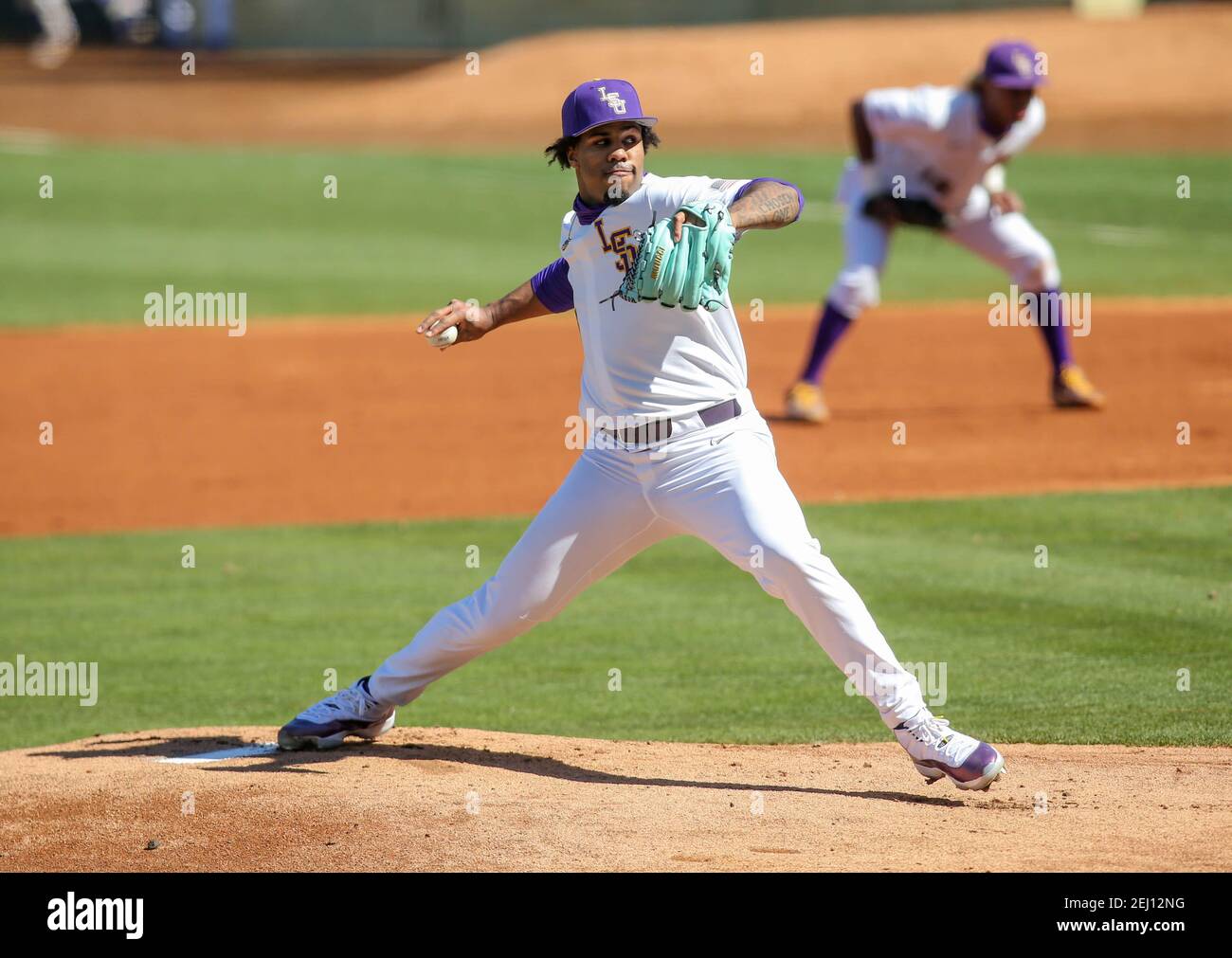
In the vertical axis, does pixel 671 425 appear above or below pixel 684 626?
above

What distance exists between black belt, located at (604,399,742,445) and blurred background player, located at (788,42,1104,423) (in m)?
6.99

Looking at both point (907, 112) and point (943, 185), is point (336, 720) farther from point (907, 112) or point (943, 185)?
point (943, 185)

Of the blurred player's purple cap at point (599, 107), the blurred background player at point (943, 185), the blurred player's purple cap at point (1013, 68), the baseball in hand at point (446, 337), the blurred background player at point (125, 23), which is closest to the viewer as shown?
the blurred player's purple cap at point (599, 107)

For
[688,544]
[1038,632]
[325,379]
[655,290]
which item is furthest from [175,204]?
[655,290]

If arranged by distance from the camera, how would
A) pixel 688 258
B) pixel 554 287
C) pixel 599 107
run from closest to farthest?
pixel 688 258 → pixel 599 107 → pixel 554 287

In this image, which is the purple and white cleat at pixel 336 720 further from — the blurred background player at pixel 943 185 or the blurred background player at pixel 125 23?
the blurred background player at pixel 125 23

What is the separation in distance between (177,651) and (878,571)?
3.45m

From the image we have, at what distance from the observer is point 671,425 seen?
17.4 ft

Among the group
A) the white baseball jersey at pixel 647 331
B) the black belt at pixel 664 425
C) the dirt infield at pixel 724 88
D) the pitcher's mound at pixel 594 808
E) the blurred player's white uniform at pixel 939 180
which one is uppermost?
the dirt infield at pixel 724 88

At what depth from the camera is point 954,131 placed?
11977 millimetres

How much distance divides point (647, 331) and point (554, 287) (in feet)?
1.62

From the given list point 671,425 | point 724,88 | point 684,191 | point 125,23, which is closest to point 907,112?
point 684,191

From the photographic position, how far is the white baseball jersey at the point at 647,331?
5.25 metres

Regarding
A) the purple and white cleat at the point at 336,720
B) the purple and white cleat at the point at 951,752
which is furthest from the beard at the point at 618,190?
the purple and white cleat at the point at 336,720
